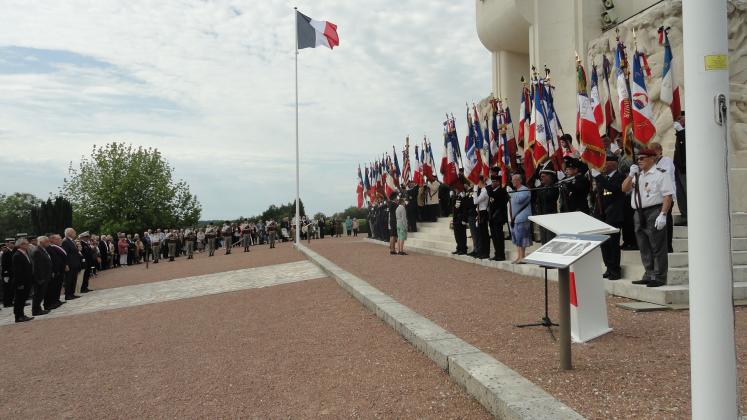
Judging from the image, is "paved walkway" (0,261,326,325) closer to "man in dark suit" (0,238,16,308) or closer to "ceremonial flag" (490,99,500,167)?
"man in dark suit" (0,238,16,308)

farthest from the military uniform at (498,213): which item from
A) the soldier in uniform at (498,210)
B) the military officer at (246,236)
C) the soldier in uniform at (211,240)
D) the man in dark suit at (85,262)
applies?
the military officer at (246,236)

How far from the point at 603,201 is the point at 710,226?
254 inches

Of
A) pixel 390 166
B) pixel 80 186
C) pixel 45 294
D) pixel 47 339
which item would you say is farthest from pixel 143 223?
pixel 47 339

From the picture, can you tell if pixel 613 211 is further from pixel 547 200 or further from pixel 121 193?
pixel 121 193

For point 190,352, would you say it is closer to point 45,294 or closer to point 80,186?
point 45,294

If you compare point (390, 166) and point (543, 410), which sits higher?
point (390, 166)

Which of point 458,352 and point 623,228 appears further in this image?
point 623,228

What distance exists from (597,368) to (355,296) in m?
5.25

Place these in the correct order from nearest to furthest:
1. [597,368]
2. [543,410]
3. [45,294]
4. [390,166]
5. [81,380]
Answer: [543,410] < [597,368] < [81,380] < [45,294] < [390,166]

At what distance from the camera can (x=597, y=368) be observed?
4234mm

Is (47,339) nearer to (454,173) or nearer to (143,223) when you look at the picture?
(454,173)

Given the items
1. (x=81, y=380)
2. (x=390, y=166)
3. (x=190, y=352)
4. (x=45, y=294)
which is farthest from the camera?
(x=390, y=166)

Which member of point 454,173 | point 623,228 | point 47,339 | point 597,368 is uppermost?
point 454,173

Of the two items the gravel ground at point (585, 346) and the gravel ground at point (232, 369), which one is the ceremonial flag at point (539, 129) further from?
the gravel ground at point (232, 369)
